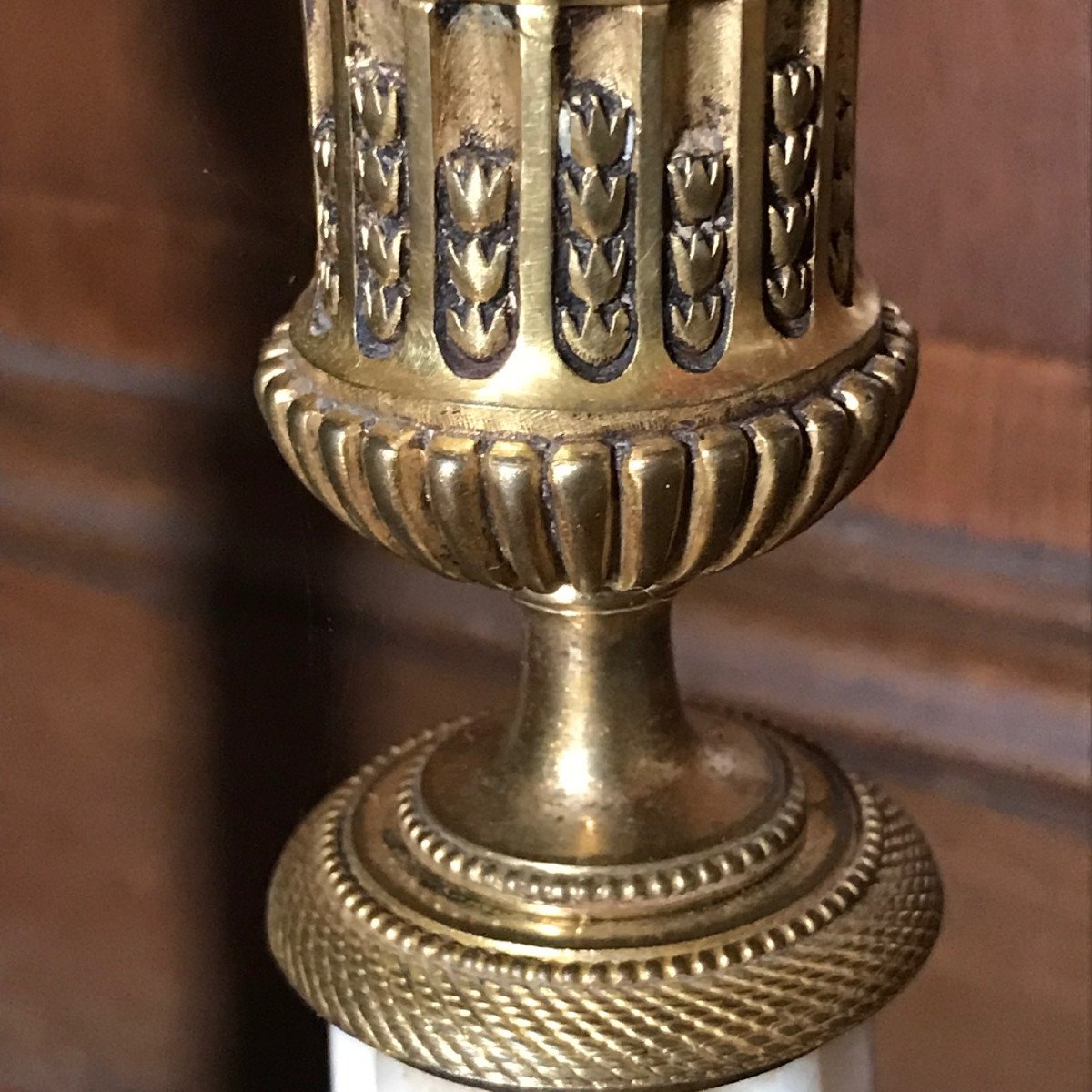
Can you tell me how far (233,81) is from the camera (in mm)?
712

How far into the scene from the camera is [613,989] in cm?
45

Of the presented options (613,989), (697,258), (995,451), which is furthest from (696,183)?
(995,451)

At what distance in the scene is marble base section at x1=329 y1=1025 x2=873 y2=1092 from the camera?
0.48m

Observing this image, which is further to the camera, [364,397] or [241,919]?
[241,919]

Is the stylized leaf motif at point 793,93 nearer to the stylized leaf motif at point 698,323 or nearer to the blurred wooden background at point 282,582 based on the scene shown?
the stylized leaf motif at point 698,323

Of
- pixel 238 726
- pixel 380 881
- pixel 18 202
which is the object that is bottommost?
pixel 238 726

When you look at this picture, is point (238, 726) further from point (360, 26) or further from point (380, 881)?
point (360, 26)

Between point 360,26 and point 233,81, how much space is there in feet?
1.11

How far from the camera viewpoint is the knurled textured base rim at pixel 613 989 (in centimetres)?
44

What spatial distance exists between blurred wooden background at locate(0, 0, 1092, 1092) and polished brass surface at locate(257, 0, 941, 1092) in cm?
24

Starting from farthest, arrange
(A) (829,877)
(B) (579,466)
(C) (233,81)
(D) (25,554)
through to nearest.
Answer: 1. (D) (25,554)
2. (C) (233,81)
3. (A) (829,877)
4. (B) (579,466)

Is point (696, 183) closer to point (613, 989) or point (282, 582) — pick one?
point (613, 989)

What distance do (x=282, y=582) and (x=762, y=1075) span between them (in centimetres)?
42

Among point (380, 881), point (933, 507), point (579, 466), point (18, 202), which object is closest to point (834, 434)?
point (579, 466)
